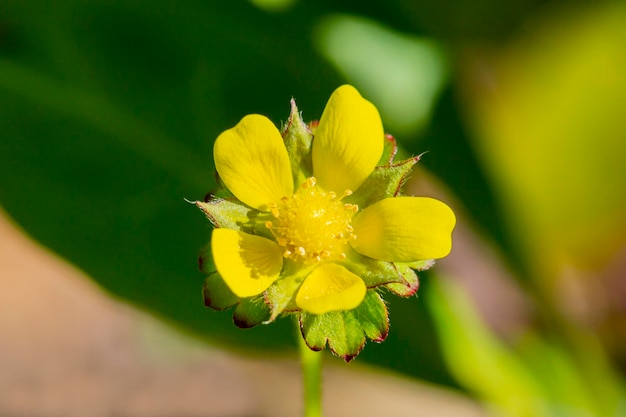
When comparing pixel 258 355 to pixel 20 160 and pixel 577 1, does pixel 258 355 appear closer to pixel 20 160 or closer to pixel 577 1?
pixel 20 160

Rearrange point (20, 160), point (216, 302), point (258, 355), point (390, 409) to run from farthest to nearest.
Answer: point (390, 409)
point (258, 355)
point (20, 160)
point (216, 302)

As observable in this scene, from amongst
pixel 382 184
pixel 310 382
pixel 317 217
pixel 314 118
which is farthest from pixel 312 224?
pixel 314 118

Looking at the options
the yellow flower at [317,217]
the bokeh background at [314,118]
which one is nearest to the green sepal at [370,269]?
the yellow flower at [317,217]

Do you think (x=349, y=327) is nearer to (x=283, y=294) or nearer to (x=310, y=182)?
(x=283, y=294)

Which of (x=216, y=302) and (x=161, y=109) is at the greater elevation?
(x=216, y=302)

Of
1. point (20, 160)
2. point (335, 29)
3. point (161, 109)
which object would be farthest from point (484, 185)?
point (20, 160)

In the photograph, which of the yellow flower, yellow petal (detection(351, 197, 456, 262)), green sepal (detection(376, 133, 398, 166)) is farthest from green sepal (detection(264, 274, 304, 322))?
green sepal (detection(376, 133, 398, 166))

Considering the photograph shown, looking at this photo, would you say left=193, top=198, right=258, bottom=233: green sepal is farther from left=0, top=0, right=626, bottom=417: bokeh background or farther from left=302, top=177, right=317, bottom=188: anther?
left=0, top=0, right=626, bottom=417: bokeh background

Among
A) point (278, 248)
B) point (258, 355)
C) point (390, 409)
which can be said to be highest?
point (278, 248)
